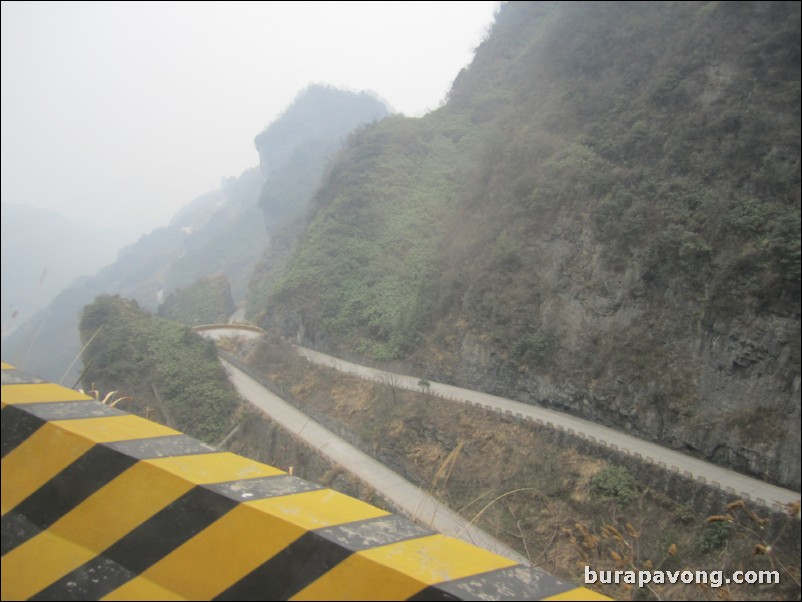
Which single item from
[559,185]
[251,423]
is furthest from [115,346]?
[559,185]

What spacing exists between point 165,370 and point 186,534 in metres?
20.1

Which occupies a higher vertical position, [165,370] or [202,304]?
[202,304]

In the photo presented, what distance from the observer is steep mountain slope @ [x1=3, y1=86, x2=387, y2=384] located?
4903 cm

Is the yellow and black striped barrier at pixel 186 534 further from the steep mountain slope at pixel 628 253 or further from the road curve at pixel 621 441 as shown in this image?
the steep mountain slope at pixel 628 253

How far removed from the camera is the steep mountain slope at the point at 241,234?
161 ft

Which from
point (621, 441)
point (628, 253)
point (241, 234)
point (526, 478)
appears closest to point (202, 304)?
point (241, 234)

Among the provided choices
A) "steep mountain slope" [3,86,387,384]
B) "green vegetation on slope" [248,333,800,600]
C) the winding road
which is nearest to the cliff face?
the winding road

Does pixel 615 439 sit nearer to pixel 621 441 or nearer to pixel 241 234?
pixel 621 441

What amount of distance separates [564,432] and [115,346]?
18413 mm

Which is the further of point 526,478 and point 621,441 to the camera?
point 526,478

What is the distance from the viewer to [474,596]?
138cm

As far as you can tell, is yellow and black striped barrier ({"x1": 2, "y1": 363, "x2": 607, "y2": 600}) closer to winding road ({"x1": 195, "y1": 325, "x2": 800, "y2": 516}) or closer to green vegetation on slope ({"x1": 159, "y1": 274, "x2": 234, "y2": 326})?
winding road ({"x1": 195, "y1": 325, "x2": 800, "y2": 516})

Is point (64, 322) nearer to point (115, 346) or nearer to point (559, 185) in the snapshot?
point (115, 346)

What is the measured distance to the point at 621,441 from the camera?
12.4 metres
